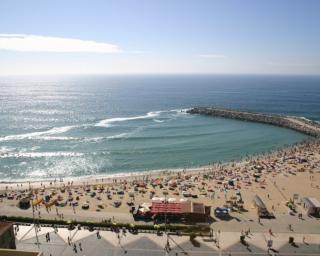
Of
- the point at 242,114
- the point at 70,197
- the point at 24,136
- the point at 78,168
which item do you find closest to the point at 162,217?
the point at 70,197

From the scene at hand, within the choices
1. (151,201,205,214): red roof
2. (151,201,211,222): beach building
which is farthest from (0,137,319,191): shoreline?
(151,201,211,222): beach building

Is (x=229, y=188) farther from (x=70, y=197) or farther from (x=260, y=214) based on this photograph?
(x=70, y=197)

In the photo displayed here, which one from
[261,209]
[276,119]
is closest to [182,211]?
[261,209]

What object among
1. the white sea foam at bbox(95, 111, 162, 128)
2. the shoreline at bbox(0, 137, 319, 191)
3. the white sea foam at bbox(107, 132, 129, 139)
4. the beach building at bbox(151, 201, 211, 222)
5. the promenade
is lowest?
the shoreline at bbox(0, 137, 319, 191)

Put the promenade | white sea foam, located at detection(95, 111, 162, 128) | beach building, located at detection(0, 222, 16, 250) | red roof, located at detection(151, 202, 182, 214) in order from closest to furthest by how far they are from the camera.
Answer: beach building, located at detection(0, 222, 16, 250)
the promenade
red roof, located at detection(151, 202, 182, 214)
white sea foam, located at detection(95, 111, 162, 128)

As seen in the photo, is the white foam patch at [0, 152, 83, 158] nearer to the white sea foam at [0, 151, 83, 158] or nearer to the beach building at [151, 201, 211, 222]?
the white sea foam at [0, 151, 83, 158]

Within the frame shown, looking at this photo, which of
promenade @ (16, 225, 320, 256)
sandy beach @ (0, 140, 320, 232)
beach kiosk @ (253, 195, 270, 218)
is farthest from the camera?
sandy beach @ (0, 140, 320, 232)

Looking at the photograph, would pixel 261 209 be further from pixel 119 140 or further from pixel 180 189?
pixel 119 140

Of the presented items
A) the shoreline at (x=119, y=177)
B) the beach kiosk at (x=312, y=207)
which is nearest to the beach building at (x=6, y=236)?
the shoreline at (x=119, y=177)

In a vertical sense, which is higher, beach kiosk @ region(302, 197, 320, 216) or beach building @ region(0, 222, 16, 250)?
beach building @ region(0, 222, 16, 250)

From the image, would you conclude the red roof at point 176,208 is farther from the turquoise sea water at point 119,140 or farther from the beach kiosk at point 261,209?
the turquoise sea water at point 119,140
